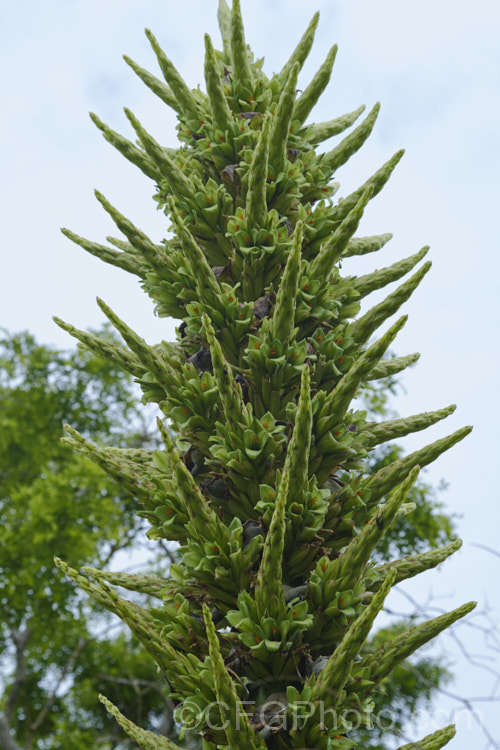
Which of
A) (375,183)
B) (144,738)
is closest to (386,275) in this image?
(375,183)

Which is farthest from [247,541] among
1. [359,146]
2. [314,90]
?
[314,90]

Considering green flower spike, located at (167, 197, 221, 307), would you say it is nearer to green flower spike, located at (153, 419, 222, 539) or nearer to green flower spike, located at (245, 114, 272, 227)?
green flower spike, located at (245, 114, 272, 227)

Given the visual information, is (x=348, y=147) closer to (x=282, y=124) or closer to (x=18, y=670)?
(x=282, y=124)

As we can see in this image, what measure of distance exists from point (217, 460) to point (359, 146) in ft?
7.51

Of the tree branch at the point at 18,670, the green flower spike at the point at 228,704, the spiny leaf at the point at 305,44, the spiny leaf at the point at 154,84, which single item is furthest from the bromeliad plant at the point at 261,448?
the tree branch at the point at 18,670

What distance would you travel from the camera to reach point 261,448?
9.66 ft

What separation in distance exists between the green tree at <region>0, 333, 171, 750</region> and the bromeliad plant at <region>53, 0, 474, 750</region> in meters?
7.21

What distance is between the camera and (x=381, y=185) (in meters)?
3.62

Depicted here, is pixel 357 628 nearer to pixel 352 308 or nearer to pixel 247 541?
pixel 247 541

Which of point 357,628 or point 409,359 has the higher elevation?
point 409,359

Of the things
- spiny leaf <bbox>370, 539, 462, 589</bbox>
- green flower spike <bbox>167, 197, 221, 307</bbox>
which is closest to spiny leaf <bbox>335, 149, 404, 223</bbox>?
green flower spike <bbox>167, 197, 221, 307</bbox>

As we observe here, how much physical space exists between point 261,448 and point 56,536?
9841 millimetres

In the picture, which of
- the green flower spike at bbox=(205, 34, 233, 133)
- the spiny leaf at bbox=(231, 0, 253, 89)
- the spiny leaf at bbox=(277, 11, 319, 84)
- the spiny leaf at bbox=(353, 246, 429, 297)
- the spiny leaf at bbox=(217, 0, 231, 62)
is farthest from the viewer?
the spiny leaf at bbox=(217, 0, 231, 62)

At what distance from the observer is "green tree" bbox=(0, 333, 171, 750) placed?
38.4ft
